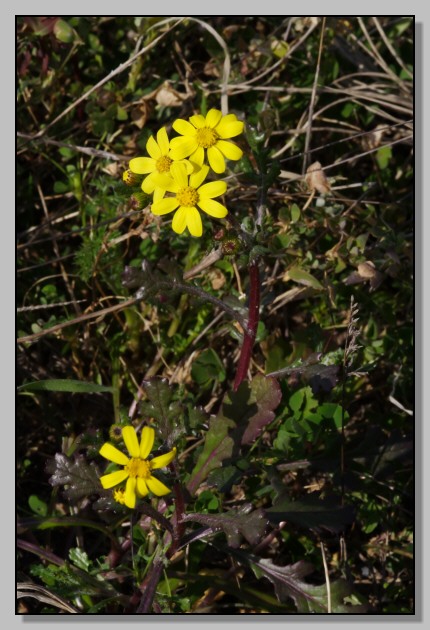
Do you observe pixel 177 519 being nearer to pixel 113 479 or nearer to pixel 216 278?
pixel 113 479

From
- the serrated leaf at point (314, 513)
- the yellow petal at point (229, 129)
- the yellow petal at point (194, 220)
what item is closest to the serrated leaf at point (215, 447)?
the serrated leaf at point (314, 513)

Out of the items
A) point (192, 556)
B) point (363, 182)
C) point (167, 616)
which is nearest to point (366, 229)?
point (363, 182)

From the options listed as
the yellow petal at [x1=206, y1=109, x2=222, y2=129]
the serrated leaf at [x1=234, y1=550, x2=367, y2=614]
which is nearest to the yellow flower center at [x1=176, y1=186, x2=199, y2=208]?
the yellow petal at [x1=206, y1=109, x2=222, y2=129]

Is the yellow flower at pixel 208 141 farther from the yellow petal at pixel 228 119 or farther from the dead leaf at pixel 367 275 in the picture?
the dead leaf at pixel 367 275

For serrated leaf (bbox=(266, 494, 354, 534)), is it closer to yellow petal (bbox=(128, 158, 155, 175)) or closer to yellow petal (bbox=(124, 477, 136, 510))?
yellow petal (bbox=(124, 477, 136, 510))

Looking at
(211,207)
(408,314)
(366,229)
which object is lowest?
(408,314)

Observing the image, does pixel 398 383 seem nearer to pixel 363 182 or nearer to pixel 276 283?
pixel 276 283
